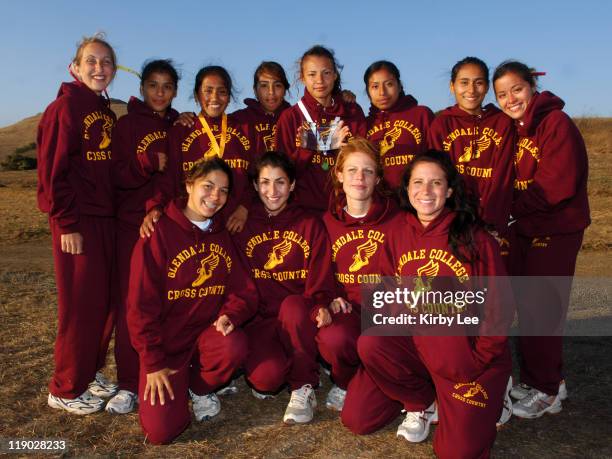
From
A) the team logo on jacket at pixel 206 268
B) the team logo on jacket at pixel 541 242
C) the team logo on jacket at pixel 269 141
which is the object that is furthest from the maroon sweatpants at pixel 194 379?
the team logo on jacket at pixel 541 242

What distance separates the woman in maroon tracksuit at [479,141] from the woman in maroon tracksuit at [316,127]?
82cm

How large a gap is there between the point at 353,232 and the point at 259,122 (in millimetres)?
1505

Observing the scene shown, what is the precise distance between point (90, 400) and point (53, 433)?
42cm

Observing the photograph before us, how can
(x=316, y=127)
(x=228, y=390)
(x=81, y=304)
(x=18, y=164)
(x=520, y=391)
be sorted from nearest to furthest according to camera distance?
1. (x=81, y=304)
2. (x=520, y=391)
3. (x=228, y=390)
4. (x=316, y=127)
5. (x=18, y=164)

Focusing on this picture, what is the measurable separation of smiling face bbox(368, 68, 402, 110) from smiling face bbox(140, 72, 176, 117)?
5.60 feet

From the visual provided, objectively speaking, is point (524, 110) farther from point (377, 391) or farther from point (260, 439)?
point (260, 439)

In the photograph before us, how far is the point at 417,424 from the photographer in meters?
3.79

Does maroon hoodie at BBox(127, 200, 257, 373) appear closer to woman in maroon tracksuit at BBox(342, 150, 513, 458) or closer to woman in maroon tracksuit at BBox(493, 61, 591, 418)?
woman in maroon tracksuit at BBox(342, 150, 513, 458)

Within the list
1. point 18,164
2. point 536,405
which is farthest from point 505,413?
point 18,164

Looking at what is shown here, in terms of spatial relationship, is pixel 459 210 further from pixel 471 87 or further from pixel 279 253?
pixel 279 253

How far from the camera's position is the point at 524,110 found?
4281 millimetres

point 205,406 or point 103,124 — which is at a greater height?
point 103,124

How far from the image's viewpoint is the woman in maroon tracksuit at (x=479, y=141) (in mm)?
4328

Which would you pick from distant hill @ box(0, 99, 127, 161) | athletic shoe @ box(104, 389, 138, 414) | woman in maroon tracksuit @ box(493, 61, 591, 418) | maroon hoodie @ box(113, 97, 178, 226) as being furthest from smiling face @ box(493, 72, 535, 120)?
distant hill @ box(0, 99, 127, 161)
